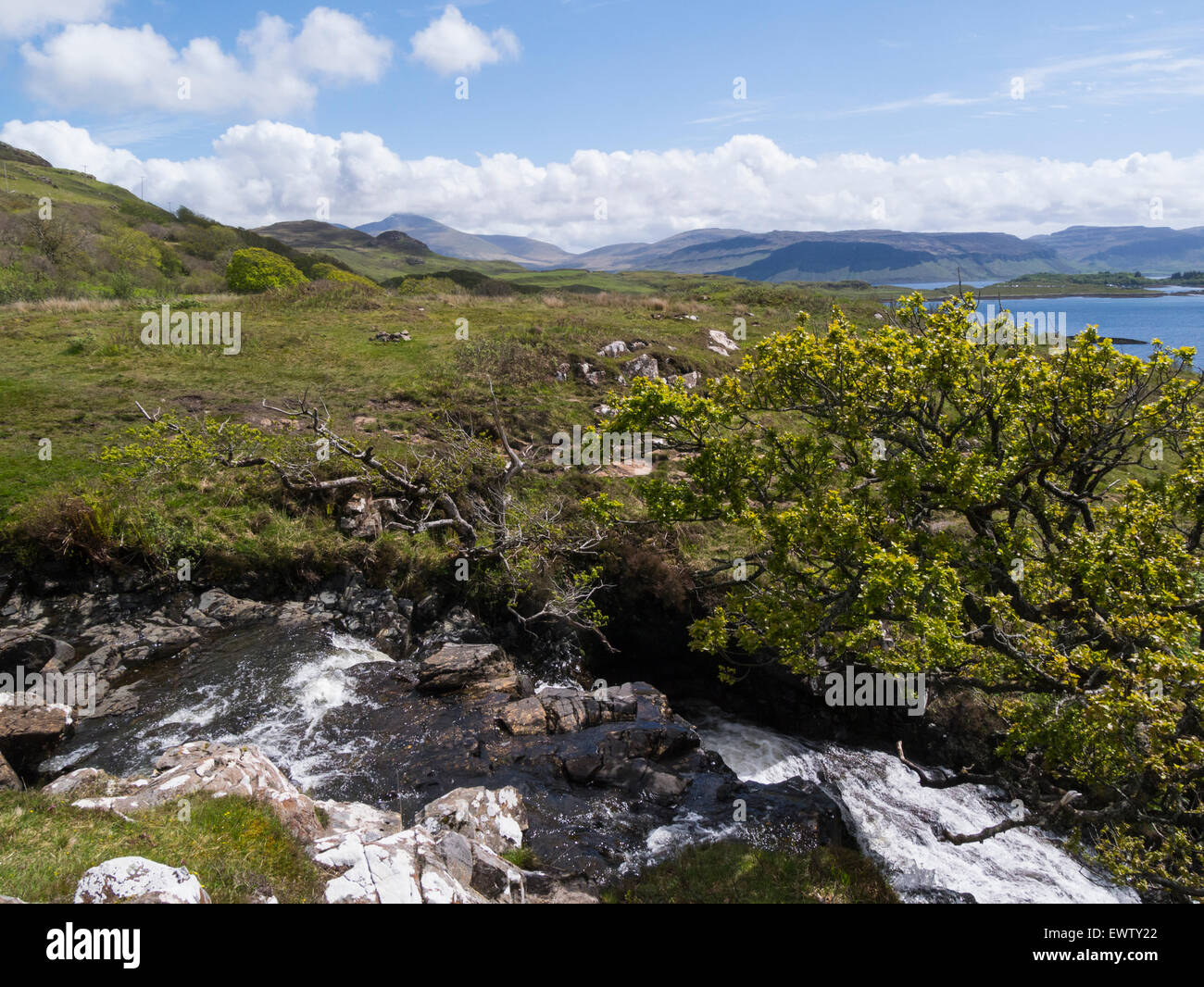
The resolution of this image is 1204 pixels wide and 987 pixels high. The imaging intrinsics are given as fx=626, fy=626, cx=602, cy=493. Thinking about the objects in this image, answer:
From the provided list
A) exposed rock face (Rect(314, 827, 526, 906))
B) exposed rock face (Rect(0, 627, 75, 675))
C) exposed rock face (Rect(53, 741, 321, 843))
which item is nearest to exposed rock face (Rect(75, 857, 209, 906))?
exposed rock face (Rect(314, 827, 526, 906))

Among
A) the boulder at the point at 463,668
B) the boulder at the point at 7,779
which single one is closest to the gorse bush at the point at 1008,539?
the boulder at the point at 463,668

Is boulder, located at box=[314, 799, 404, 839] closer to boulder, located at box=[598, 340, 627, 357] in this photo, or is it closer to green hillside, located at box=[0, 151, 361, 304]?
boulder, located at box=[598, 340, 627, 357]

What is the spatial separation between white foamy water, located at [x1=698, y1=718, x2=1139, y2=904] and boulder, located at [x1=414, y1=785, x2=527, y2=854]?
5.86m

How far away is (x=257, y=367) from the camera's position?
30438 mm

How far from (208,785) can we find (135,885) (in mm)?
3822

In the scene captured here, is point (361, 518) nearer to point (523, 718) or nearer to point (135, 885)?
point (523, 718)

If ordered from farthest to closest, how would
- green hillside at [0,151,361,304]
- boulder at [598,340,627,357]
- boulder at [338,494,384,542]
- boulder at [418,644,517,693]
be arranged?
green hillside at [0,151,361,304] < boulder at [598,340,627,357] < boulder at [338,494,384,542] < boulder at [418,644,517,693]

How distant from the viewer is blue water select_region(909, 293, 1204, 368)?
5044 centimetres

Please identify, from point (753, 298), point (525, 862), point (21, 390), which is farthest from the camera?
point (753, 298)

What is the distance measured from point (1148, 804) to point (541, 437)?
69.3ft

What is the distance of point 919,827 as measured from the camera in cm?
1379
